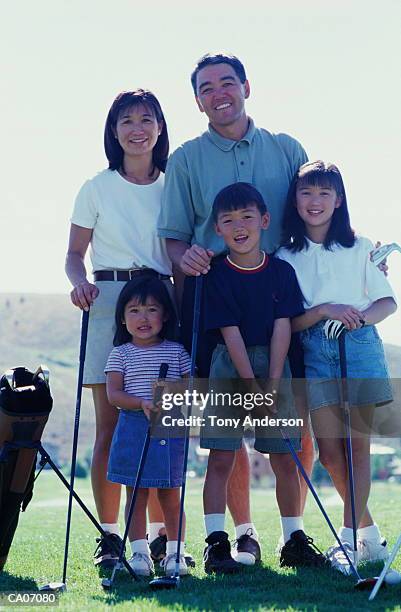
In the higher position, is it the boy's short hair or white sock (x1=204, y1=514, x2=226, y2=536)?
the boy's short hair

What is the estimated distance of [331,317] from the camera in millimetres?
5523

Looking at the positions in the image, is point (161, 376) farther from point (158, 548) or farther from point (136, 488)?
point (158, 548)

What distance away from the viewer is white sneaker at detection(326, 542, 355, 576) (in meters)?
5.11

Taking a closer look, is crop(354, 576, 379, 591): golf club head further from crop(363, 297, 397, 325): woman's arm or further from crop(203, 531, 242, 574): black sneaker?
crop(363, 297, 397, 325): woman's arm

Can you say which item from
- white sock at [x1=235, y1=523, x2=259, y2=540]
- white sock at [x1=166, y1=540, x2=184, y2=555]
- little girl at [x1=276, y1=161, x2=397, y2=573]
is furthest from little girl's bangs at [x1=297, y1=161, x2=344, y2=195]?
white sock at [x1=166, y1=540, x2=184, y2=555]

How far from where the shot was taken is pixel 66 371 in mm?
134000

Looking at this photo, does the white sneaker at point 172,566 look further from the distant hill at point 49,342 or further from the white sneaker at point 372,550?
the distant hill at point 49,342

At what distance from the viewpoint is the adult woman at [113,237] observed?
597 centimetres

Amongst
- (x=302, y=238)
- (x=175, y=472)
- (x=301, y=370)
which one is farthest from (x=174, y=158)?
(x=175, y=472)

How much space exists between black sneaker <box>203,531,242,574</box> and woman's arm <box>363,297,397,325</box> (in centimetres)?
143

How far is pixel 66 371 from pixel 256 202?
427 ft

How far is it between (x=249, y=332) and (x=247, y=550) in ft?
3.97

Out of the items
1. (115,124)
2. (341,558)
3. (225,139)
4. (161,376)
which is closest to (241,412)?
(161,376)

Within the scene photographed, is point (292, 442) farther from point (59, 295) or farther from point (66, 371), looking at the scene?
point (59, 295)
